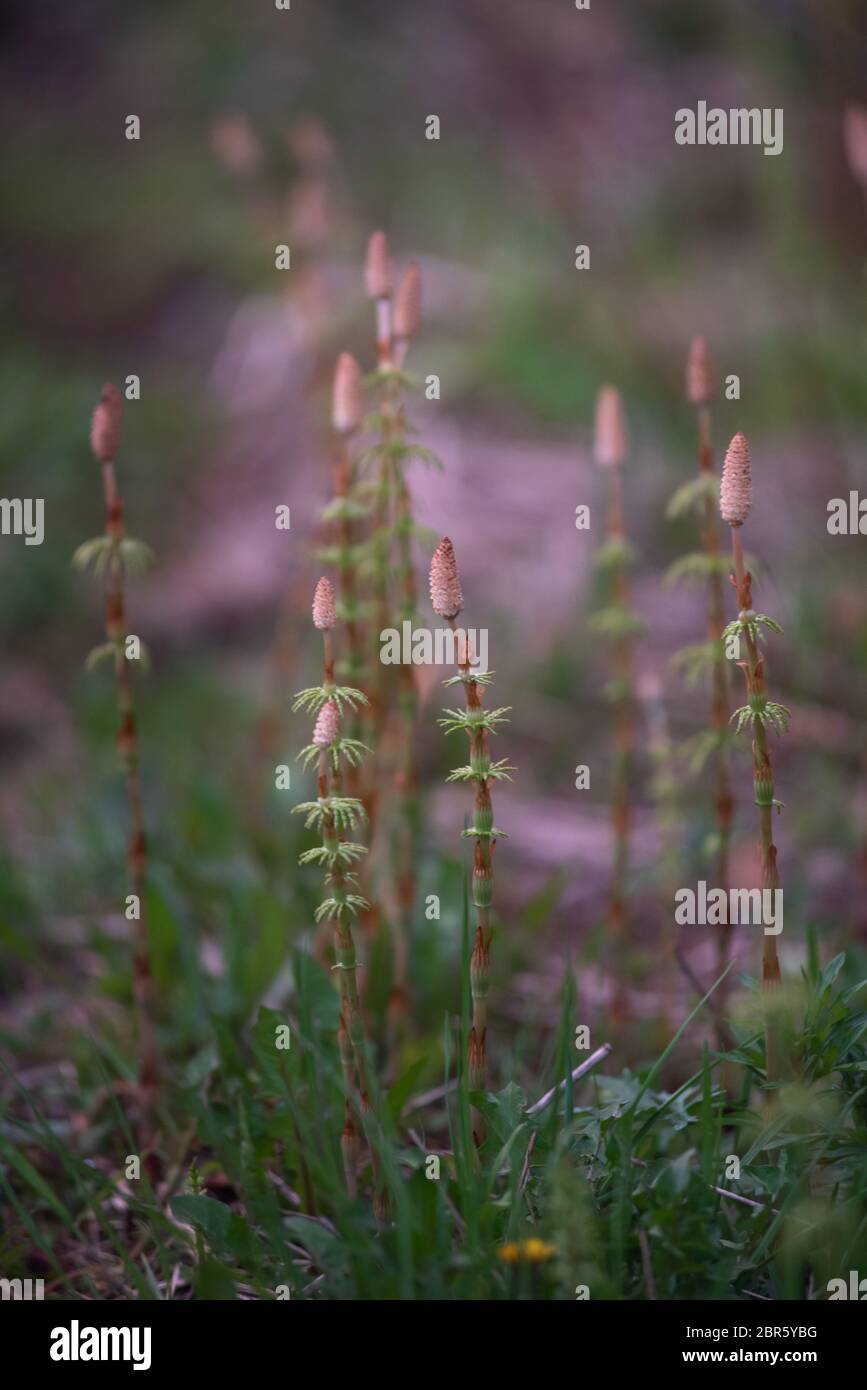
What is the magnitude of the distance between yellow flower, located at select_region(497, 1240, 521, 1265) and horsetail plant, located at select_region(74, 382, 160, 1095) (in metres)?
0.73

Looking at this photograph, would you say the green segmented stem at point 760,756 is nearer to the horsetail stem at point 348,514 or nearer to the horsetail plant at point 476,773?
the horsetail plant at point 476,773

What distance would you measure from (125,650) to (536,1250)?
1028 millimetres

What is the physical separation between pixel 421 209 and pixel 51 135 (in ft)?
9.25

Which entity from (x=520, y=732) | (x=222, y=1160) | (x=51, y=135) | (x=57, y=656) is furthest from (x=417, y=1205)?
(x=51, y=135)

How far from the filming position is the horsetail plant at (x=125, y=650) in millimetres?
1680

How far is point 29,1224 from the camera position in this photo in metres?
1.46

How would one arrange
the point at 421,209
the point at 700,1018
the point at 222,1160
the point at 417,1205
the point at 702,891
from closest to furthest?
the point at 417,1205 < the point at 222,1160 < the point at 700,1018 < the point at 702,891 < the point at 421,209

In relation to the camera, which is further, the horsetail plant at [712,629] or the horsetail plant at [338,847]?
the horsetail plant at [712,629]
